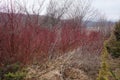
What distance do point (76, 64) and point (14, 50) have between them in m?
2.43

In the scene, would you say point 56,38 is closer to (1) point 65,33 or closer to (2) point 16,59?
(1) point 65,33

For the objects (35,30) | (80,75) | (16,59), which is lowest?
(80,75)

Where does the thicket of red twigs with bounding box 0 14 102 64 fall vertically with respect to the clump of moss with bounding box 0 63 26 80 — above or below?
above

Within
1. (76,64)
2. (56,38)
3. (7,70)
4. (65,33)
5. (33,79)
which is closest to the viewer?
(7,70)

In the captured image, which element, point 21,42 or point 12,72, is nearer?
point 12,72

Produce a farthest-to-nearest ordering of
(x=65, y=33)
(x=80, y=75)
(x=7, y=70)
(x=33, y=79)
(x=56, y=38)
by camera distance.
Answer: (x=65, y=33), (x=56, y=38), (x=80, y=75), (x=33, y=79), (x=7, y=70)

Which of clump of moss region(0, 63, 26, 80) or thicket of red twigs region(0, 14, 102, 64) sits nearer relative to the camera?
clump of moss region(0, 63, 26, 80)

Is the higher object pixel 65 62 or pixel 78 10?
pixel 78 10

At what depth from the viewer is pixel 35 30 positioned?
7934mm

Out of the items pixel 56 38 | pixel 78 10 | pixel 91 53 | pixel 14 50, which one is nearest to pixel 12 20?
pixel 14 50

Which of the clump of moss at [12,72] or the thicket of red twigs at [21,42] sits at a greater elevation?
the thicket of red twigs at [21,42]

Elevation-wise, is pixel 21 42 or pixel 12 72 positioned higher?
pixel 21 42

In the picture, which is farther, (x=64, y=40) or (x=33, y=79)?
(x=64, y=40)

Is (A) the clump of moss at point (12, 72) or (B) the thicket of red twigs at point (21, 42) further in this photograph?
(B) the thicket of red twigs at point (21, 42)
